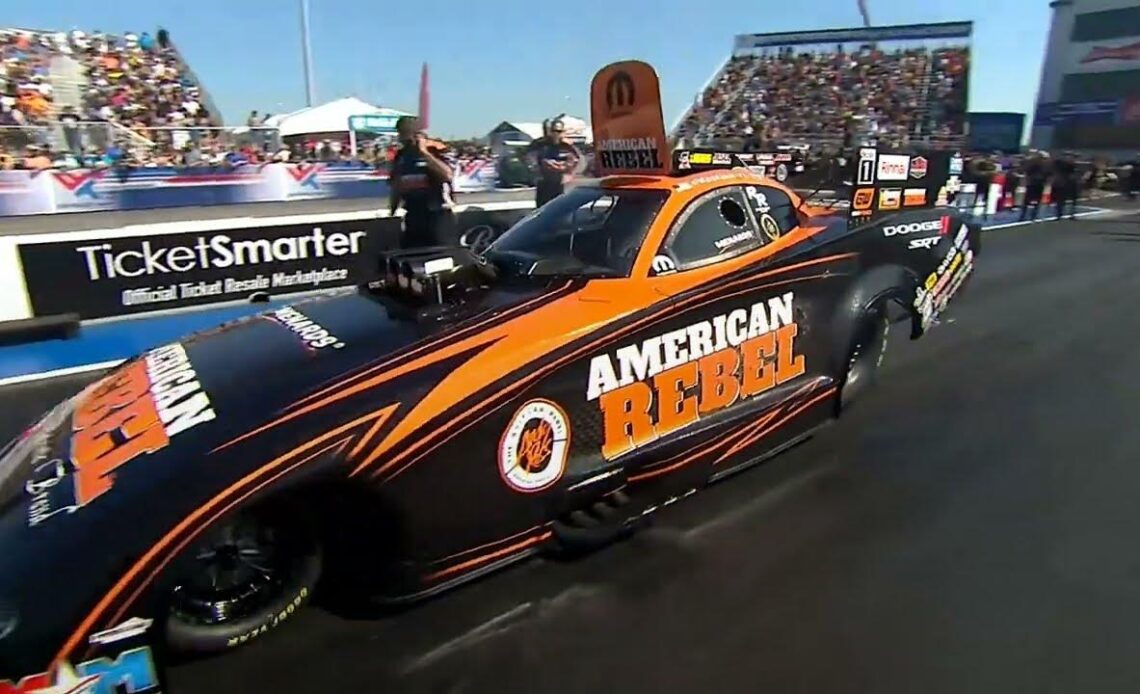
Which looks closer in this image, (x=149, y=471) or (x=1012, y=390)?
(x=149, y=471)

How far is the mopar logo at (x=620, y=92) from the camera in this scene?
15.0 feet

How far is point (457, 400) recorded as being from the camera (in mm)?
2592

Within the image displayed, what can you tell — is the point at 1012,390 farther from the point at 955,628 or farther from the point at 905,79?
the point at 905,79

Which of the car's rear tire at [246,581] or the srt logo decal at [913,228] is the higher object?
the srt logo decal at [913,228]

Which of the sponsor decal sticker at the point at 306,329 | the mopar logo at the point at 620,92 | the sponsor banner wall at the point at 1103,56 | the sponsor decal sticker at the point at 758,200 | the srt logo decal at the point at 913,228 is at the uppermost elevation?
the sponsor banner wall at the point at 1103,56

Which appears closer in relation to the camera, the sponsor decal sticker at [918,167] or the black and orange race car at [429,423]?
the black and orange race car at [429,423]

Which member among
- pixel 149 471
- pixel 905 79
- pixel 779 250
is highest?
pixel 905 79

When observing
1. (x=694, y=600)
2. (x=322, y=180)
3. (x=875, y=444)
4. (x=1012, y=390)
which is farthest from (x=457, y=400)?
(x=322, y=180)

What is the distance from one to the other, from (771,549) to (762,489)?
1.86 ft

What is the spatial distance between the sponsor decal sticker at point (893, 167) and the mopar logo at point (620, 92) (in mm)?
1752

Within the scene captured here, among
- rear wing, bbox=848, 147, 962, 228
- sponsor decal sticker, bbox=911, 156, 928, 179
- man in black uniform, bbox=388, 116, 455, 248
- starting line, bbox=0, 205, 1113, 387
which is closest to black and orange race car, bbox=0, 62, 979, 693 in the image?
rear wing, bbox=848, 147, 962, 228

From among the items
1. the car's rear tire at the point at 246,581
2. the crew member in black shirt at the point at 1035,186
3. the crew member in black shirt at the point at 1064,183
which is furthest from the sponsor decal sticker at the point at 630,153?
the crew member in black shirt at the point at 1064,183

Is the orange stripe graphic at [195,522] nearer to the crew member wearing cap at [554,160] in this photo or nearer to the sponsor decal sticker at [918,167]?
the sponsor decal sticker at [918,167]

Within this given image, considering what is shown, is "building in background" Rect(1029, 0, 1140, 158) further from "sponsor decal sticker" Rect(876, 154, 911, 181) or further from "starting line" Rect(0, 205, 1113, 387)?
"starting line" Rect(0, 205, 1113, 387)
